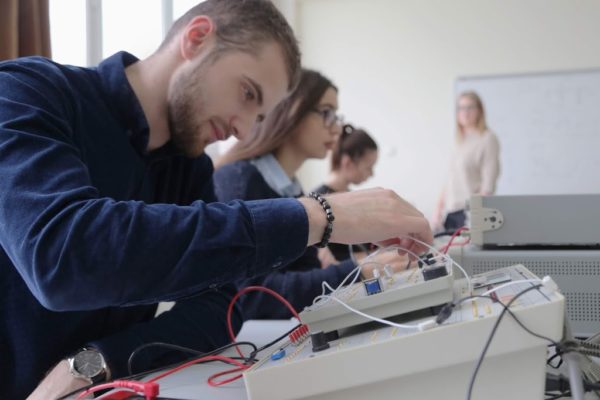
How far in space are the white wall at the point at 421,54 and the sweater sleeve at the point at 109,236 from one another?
3910mm

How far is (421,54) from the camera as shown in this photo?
454 cm

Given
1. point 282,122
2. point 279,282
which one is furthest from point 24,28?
point 279,282

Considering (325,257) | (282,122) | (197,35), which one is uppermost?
(197,35)

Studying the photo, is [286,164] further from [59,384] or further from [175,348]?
[59,384]

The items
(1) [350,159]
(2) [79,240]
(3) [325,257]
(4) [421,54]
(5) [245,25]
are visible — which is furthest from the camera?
(4) [421,54]

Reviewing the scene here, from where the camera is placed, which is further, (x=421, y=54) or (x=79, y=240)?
(x=421, y=54)

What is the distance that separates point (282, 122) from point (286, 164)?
0.14 meters

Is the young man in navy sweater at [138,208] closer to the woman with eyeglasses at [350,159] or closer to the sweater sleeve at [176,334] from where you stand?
the sweater sleeve at [176,334]

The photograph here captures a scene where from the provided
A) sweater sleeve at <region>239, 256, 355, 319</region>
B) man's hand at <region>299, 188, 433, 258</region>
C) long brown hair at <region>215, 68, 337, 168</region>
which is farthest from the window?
man's hand at <region>299, 188, 433, 258</region>

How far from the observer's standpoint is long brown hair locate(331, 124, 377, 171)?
295 cm

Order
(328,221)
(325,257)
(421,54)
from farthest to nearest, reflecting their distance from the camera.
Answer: (421,54)
(325,257)
(328,221)

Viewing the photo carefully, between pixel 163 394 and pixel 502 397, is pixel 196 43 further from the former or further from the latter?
pixel 502 397

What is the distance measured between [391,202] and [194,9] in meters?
0.61

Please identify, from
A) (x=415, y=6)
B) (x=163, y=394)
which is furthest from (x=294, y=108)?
(x=415, y=6)
